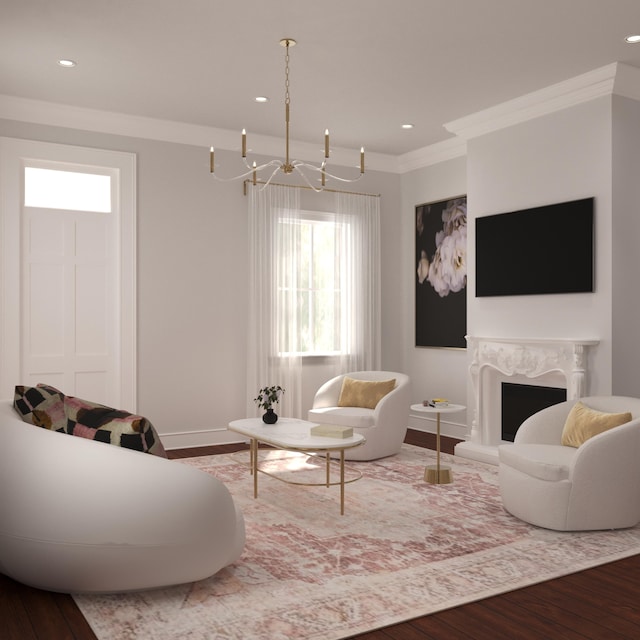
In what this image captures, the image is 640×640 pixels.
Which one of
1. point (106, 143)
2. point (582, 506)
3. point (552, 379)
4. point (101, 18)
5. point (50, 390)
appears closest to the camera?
point (50, 390)

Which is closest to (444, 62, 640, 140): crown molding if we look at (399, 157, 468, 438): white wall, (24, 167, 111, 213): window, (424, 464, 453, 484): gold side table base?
(399, 157, 468, 438): white wall

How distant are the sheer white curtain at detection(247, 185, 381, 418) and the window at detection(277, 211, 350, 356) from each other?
0.03 ft

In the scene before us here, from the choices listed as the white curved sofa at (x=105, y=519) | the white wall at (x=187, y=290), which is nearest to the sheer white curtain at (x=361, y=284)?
the white wall at (x=187, y=290)

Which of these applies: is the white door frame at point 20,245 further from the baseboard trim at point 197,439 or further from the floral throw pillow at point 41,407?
the floral throw pillow at point 41,407

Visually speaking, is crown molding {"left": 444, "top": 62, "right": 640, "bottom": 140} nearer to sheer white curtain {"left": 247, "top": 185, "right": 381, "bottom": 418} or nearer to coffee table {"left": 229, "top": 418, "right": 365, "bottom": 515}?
sheer white curtain {"left": 247, "top": 185, "right": 381, "bottom": 418}

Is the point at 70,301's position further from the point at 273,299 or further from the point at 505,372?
the point at 505,372

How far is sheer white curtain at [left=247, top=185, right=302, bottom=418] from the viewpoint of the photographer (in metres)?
6.74

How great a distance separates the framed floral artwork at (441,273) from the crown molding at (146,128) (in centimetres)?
112

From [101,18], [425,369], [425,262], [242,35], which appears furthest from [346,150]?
[101,18]

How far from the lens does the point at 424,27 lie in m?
4.27

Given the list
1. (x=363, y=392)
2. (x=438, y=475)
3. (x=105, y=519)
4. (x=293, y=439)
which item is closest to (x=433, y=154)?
(x=363, y=392)

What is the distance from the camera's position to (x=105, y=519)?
A: 2779 millimetres

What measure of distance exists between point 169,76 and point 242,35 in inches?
38.9

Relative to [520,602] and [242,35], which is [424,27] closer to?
[242,35]
